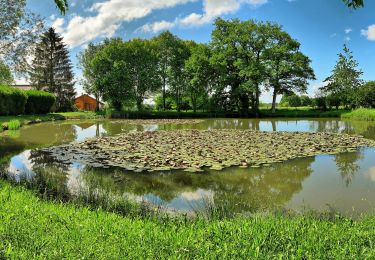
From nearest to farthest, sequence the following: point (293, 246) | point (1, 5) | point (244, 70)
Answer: point (293, 246)
point (1, 5)
point (244, 70)

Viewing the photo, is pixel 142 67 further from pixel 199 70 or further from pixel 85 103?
pixel 85 103

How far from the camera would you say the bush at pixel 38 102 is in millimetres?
40350

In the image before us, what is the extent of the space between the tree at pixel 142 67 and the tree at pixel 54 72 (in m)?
14.4

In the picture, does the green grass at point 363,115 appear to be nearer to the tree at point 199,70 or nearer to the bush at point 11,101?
the tree at point 199,70

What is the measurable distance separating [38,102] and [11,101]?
779 centimetres

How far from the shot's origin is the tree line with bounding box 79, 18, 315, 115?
4822 centimetres

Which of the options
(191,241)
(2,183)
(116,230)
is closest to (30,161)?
(2,183)

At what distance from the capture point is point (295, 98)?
75.6m

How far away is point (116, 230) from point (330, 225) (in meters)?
3.08

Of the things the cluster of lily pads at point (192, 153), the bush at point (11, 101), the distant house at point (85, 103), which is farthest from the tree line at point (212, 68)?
the cluster of lily pads at point (192, 153)

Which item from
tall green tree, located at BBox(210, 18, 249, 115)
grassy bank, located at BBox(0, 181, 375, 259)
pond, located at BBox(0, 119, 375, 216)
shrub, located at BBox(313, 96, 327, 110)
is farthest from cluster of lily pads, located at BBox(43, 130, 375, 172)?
shrub, located at BBox(313, 96, 327, 110)

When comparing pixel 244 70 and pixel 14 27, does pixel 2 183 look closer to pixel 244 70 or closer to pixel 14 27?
pixel 14 27

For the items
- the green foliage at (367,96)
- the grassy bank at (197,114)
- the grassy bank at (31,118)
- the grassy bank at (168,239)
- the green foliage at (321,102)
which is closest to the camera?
the grassy bank at (168,239)

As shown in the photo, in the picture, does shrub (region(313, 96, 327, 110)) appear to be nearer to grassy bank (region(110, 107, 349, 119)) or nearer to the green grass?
grassy bank (region(110, 107, 349, 119))
